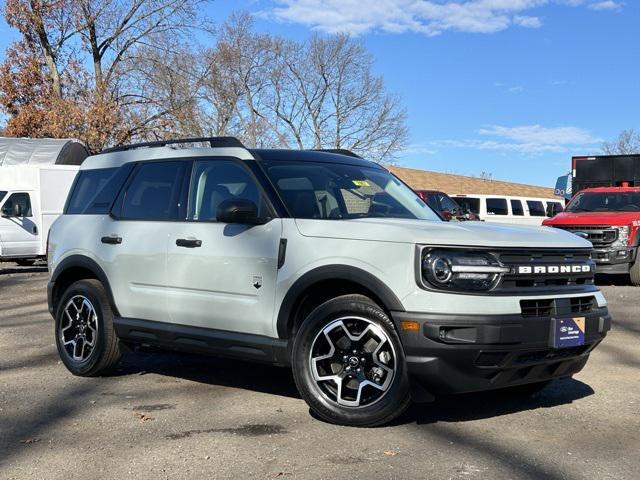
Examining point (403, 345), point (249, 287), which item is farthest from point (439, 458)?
point (249, 287)

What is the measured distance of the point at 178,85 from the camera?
32.2 m

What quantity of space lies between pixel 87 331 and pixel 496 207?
Result: 19201 millimetres

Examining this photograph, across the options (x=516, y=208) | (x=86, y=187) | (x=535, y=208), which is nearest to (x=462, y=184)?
(x=535, y=208)

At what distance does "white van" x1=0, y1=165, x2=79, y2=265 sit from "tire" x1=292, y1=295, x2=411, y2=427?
1399 centimetres

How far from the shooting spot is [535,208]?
24.7 m

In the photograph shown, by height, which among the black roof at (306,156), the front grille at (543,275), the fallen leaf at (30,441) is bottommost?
the fallen leaf at (30,441)

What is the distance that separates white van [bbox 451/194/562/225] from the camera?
2356 centimetres

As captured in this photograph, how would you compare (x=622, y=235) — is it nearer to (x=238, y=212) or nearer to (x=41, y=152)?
(x=238, y=212)

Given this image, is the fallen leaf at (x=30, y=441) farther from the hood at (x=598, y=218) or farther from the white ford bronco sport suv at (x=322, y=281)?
the hood at (x=598, y=218)

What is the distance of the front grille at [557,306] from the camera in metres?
4.39

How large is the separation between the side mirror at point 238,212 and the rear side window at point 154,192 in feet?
2.70

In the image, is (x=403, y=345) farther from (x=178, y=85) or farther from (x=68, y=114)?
(x=178, y=85)

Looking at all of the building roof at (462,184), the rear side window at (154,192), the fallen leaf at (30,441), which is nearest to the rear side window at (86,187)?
the rear side window at (154,192)

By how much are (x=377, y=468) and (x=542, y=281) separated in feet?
5.29
